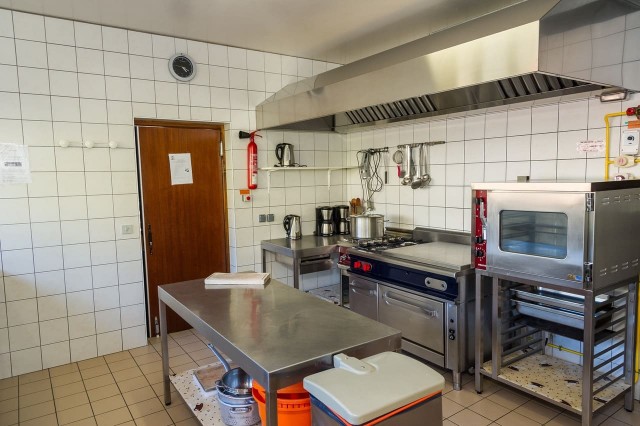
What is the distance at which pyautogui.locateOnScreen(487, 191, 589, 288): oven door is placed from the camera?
6.66 ft

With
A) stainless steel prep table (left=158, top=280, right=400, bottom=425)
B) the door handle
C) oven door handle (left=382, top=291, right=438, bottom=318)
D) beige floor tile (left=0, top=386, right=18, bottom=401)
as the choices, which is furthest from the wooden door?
oven door handle (left=382, top=291, right=438, bottom=318)

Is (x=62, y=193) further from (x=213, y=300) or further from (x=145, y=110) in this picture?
(x=213, y=300)

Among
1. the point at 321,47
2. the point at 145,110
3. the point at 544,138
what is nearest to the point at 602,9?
the point at 544,138

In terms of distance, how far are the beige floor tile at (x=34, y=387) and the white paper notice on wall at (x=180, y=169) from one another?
1.66 meters

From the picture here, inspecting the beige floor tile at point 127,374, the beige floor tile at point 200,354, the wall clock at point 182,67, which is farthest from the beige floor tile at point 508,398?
the wall clock at point 182,67

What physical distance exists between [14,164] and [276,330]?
2.35 meters

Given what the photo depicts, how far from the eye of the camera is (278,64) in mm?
3910

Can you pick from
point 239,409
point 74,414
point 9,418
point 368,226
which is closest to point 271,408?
point 239,409

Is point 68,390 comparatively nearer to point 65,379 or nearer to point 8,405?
point 65,379

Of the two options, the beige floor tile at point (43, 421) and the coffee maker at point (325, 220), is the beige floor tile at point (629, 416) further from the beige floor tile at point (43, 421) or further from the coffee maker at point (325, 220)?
the beige floor tile at point (43, 421)

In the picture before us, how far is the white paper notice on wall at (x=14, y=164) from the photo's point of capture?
9.30ft

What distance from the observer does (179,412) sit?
2434mm

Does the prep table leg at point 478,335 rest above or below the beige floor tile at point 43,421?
above

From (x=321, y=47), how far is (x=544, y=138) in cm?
194
